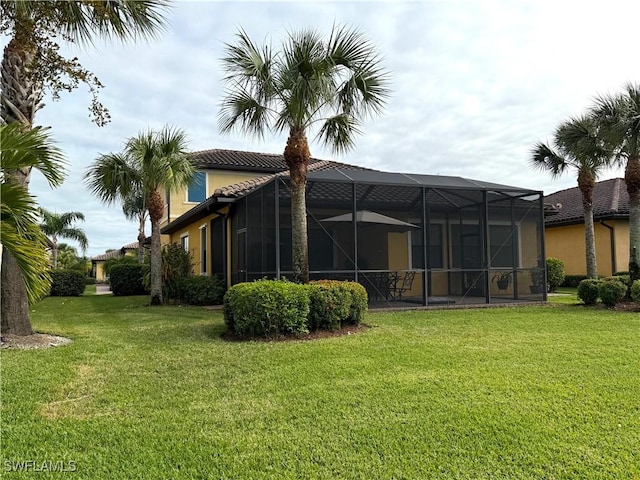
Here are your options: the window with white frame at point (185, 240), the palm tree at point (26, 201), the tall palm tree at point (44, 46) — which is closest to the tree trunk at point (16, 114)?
the tall palm tree at point (44, 46)

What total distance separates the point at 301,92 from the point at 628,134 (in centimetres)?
858

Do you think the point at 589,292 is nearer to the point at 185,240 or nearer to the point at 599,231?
the point at 599,231

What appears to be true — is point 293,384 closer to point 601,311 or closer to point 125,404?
point 125,404

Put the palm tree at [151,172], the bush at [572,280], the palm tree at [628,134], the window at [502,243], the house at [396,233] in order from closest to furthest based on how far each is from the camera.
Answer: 1. the house at [396,233]
2. the palm tree at [628,134]
3. the palm tree at [151,172]
4. the window at [502,243]
5. the bush at [572,280]

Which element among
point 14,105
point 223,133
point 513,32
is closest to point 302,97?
point 223,133

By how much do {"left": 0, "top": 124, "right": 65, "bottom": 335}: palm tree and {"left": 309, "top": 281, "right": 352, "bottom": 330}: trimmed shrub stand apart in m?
3.77

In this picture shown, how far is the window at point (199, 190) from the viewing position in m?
18.9

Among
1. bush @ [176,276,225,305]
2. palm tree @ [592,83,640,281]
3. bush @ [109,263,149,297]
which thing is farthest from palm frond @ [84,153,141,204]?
palm tree @ [592,83,640,281]

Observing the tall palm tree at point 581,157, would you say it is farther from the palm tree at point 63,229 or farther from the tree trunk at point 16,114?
the palm tree at point 63,229

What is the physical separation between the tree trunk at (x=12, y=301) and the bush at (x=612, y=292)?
38.5ft

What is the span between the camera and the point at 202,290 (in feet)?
42.8

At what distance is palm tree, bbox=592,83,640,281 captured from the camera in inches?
437

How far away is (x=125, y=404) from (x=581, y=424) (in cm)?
372

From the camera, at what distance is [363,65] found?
8.08m
